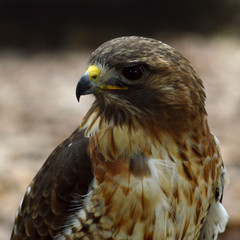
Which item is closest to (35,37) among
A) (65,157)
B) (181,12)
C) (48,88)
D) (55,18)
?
(55,18)

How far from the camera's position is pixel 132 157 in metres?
3.57

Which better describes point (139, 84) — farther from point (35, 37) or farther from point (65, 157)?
point (35, 37)

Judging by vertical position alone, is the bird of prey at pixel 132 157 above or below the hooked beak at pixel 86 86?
below

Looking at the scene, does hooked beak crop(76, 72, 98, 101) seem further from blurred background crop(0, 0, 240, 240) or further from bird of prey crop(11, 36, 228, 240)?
blurred background crop(0, 0, 240, 240)

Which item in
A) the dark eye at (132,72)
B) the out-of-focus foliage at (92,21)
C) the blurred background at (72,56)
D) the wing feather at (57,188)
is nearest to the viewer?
the dark eye at (132,72)

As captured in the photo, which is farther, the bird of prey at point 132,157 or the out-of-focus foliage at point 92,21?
the out-of-focus foliage at point 92,21

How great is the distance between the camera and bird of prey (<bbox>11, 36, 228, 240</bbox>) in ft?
11.3

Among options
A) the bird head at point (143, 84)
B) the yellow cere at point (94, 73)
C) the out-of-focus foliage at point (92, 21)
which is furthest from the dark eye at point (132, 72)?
the out-of-focus foliage at point (92, 21)

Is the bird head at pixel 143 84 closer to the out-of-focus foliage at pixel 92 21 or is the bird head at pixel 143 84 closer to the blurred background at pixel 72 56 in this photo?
the blurred background at pixel 72 56

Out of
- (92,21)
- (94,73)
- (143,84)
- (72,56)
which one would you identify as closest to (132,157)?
(143,84)

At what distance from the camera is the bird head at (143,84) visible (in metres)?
3.40

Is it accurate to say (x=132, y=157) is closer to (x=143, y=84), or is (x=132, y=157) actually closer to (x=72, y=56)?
(x=143, y=84)

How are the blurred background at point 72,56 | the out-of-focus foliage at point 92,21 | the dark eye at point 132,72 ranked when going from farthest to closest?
the out-of-focus foliage at point 92,21, the blurred background at point 72,56, the dark eye at point 132,72

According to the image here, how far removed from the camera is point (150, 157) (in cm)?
360
